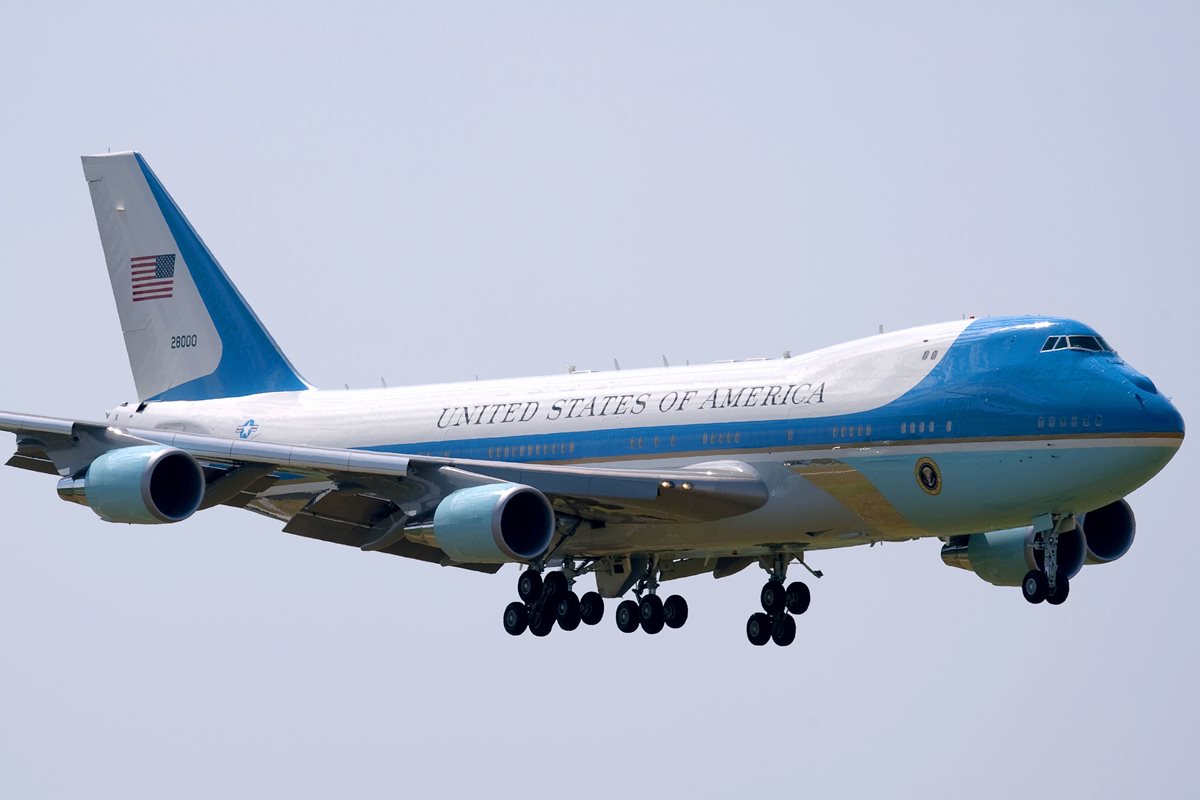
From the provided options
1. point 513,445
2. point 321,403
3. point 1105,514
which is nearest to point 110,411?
point 321,403

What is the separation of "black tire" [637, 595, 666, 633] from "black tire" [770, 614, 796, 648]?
2.72m

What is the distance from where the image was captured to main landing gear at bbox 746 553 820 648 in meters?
52.9

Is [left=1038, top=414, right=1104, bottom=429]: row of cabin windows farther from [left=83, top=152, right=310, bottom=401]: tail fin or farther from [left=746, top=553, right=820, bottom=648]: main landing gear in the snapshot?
[left=83, top=152, right=310, bottom=401]: tail fin

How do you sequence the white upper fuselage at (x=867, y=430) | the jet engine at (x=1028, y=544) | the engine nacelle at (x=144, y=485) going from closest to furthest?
the white upper fuselage at (x=867, y=430)
the engine nacelle at (x=144, y=485)
the jet engine at (x=1028, y=544)

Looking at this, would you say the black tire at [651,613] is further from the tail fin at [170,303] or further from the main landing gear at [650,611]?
the tail fin at [170,303]

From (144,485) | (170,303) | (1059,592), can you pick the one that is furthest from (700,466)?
(170,303)

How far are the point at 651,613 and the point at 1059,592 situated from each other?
11644 mm

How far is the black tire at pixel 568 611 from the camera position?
50812 millimetres

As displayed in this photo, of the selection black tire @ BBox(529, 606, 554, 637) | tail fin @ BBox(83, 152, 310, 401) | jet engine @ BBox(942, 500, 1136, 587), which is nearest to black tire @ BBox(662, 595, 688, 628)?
black tire @ BBox(529, 606, 554, 637)

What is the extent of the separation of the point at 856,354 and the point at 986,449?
388 centimetres

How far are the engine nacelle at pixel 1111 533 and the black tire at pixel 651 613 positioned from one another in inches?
406

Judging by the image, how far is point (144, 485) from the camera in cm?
4475

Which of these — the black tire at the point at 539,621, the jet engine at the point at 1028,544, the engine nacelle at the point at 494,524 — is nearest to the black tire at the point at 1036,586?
the jet engine at the point at 1028,544

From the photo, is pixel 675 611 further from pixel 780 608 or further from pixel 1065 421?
pixel 1065 421
